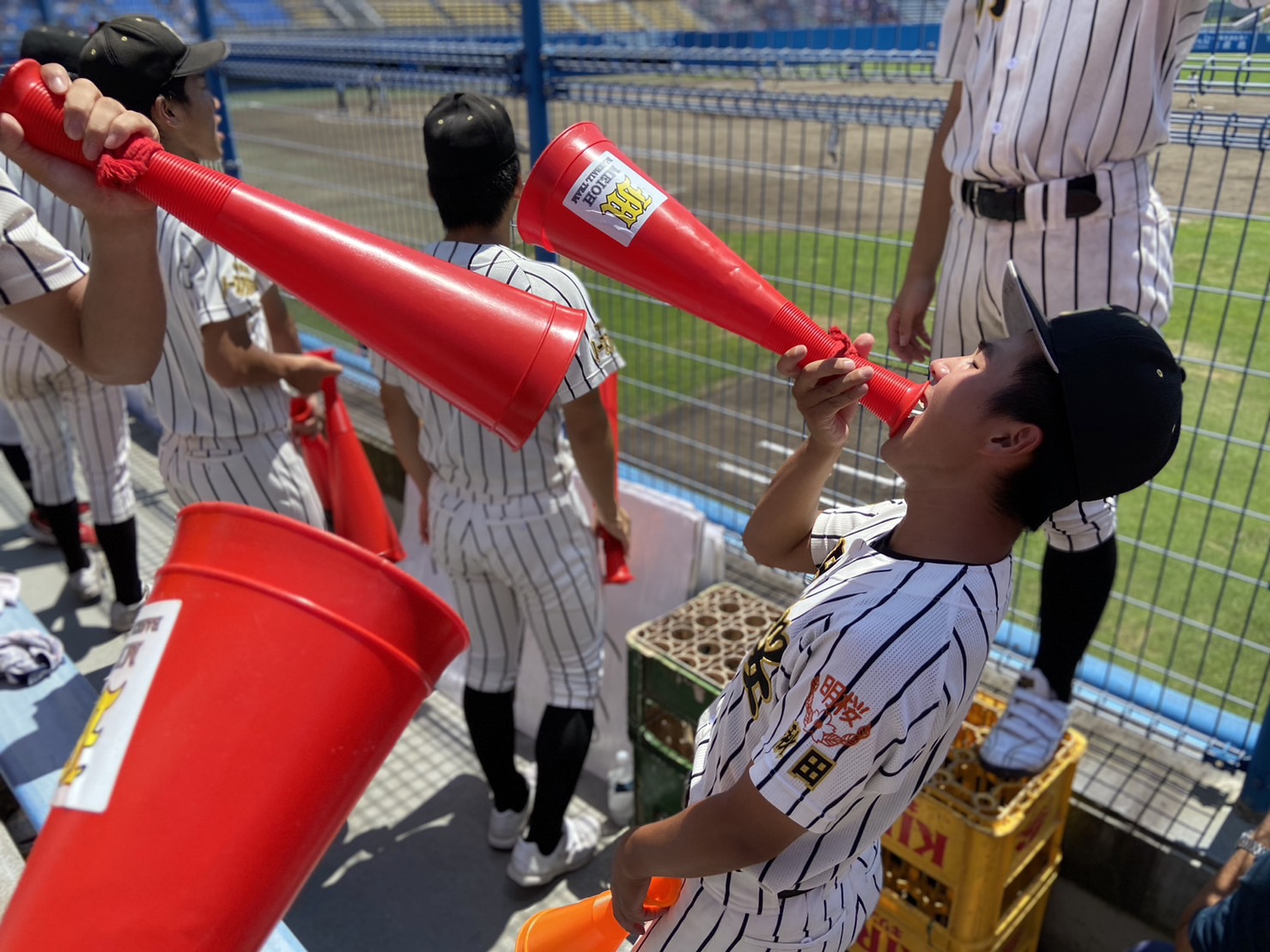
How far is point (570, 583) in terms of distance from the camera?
2.53m

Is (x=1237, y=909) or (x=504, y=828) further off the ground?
(x=1237, y=909)

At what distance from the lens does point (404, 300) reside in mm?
1135

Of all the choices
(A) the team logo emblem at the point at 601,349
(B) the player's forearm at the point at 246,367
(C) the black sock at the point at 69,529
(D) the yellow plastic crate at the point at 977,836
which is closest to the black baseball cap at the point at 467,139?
(A) the team logo emblem at the point at 601,349

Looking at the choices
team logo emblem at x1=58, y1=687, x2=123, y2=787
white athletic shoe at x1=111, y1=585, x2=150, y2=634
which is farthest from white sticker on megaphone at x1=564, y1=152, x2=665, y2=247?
white athletic shoe at x1=111, y1=585, x2=150, y2=634

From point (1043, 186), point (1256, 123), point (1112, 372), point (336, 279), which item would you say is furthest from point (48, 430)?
point (1256, 123)

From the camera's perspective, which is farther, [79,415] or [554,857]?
[79,415]

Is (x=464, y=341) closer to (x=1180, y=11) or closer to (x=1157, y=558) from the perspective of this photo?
(x=1180, y=11)

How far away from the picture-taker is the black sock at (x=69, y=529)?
12.9 ft

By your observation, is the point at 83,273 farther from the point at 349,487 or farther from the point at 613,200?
the point at 349,487

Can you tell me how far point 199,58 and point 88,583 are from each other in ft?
8.20

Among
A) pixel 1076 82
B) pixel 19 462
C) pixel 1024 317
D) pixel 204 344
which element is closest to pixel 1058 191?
pixel 1076 82

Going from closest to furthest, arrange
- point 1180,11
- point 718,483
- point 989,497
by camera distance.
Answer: point 989,497 < point 1180,11 < point 718,483

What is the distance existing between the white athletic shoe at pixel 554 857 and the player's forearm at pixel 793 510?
4.63ft

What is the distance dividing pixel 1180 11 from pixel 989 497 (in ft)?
4.21
